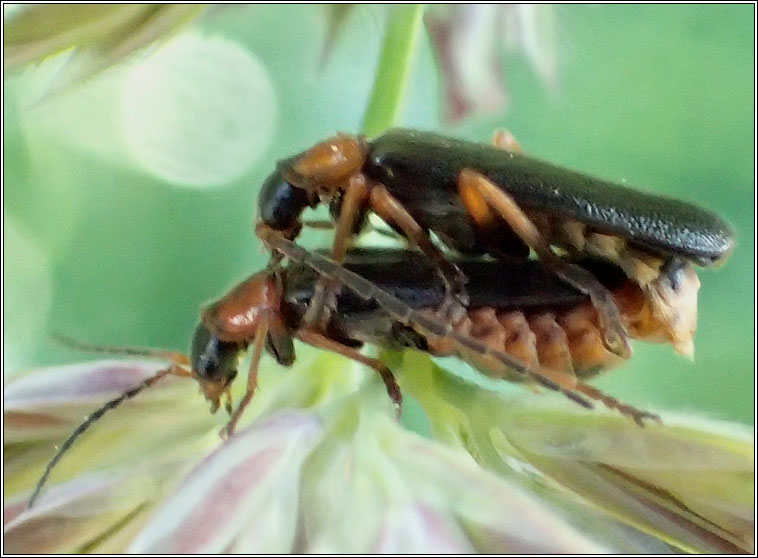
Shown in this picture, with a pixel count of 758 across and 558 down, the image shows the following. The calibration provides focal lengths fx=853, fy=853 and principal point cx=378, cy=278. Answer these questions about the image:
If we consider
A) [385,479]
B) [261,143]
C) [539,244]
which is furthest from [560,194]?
[261,143]

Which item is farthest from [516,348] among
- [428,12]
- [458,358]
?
[428,12]

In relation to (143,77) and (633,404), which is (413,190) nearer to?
(633,404)

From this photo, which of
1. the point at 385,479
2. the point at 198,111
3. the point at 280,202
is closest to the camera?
the point at 385,479

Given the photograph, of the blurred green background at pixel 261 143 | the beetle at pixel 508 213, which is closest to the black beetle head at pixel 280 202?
the beetle at pixel 508 213

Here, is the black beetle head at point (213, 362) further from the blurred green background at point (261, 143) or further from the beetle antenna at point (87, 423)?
the blurred green background at point (261, 143)

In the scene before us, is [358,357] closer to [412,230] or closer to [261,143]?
[412,230]

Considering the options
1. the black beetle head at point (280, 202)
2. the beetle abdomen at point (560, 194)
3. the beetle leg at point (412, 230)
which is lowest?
the black beetle head at point (280, 202)
